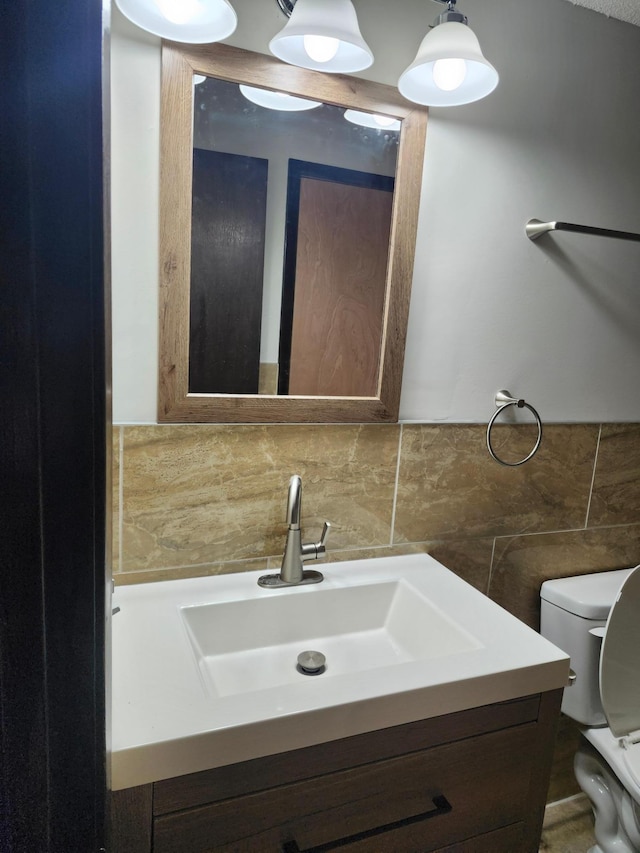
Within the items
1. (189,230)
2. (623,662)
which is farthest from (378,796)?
(189,230)

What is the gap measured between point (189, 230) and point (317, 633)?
0.86m

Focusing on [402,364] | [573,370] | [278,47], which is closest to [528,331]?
[573,370]

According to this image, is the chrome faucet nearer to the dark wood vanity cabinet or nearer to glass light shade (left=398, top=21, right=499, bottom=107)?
the dark wood vanity cabinet

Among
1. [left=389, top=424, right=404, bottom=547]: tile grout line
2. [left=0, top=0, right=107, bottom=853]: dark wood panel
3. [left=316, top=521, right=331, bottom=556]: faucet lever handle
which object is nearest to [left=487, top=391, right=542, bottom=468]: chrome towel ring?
[left=389, top=424, right=404, bottom=547]: tile grout line

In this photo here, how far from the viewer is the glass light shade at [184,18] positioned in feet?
2.95

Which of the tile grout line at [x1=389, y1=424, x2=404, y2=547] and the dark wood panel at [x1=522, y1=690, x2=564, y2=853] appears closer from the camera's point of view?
the dark wood panel at [x1=522, y1=690, x2=564, y2=853]

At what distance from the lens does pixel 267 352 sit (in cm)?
112

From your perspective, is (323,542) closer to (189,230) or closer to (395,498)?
(395,498)

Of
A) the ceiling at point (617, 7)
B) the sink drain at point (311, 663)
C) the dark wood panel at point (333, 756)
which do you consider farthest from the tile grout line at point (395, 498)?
the ceiling at point (617, 7)

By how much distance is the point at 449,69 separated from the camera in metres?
1.07

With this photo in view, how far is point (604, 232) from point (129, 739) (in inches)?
55.3

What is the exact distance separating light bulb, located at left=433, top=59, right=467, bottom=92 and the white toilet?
114 cm

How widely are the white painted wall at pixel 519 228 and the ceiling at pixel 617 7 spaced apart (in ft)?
0.06

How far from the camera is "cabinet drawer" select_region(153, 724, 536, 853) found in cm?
76
